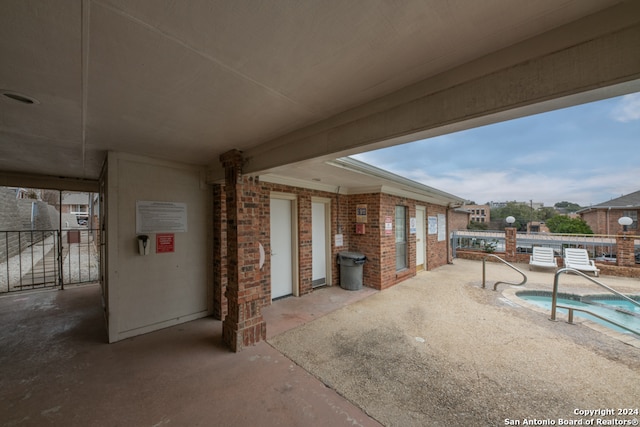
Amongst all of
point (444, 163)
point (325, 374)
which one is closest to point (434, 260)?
point (325, 374)

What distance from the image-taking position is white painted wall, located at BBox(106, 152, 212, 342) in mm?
3318

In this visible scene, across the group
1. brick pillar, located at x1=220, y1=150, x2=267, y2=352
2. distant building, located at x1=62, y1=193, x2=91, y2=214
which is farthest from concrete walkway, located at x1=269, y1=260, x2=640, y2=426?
distant building, located at x1=62, y1=193, x2=91, y2=214

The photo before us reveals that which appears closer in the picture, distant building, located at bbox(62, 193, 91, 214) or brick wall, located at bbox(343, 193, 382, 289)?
brick wall, located at bbox(343, 193, 382, 289)

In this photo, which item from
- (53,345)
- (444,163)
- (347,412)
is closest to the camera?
(347,412)

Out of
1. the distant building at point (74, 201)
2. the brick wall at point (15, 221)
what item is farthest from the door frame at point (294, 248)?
the distant building at point (74, 201)

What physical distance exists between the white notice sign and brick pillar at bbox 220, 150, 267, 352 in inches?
44.3

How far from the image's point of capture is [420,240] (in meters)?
7.96

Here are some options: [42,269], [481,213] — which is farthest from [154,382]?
[481,213]

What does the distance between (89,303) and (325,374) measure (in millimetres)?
5423

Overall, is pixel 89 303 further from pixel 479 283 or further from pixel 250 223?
pixel 479 283

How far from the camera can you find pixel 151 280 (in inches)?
142

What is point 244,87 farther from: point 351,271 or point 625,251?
point 625,251

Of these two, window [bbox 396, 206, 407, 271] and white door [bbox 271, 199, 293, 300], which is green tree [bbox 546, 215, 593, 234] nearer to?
window [bbox 396, 206, 407, 271]

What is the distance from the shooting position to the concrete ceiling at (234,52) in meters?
1.07
